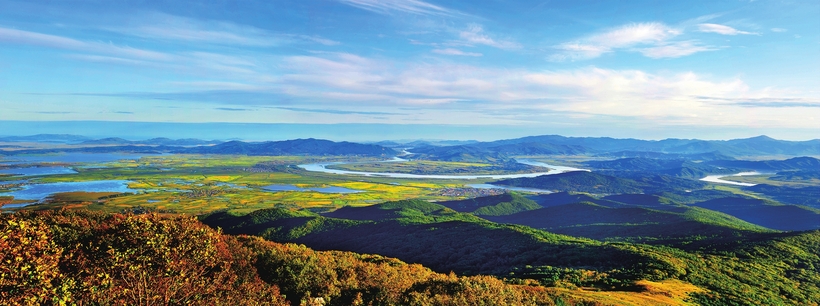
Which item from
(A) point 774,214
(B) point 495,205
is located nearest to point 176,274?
(B) point 495,205

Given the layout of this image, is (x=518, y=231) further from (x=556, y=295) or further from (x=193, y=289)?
(x=193, y=289)

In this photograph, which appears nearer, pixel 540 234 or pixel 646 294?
pixel 646 294

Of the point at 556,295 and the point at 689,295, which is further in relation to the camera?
the point at 689,295

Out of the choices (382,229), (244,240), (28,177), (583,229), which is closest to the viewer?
(244,240)

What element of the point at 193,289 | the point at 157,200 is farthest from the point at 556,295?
the point at 157,200

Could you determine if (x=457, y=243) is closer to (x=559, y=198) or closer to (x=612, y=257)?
(x=612, y=257)

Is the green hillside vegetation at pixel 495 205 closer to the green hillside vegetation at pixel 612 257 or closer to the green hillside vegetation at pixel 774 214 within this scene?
the green hillside vegetation at pixel 612 257

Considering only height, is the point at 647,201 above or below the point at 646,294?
below

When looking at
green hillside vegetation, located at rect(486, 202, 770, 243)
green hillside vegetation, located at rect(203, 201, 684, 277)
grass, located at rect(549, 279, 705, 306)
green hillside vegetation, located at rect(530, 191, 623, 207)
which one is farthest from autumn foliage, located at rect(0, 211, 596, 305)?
green hillside vegetation, located at rect(530, 191, 623, 207)
